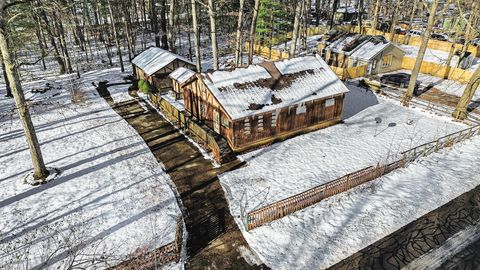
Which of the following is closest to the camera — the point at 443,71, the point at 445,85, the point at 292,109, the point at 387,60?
the point at 292,109

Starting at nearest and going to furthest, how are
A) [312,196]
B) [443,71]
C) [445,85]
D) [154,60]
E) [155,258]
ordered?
[155,258] < [312,196] < [154,60] < [445,85] < [443,71]

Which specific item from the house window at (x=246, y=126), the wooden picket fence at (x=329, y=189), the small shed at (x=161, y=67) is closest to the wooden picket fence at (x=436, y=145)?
the wooden picket fence at (x=329, y=189)

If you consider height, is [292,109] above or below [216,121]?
above

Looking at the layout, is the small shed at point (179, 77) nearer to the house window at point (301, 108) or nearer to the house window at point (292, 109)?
the house window at point (292, 109)

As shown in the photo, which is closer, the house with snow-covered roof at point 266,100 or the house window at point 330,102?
the house with snow-covered roof at point 266,100

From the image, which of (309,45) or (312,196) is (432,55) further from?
(312,196)

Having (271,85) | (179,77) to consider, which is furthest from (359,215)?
(179,77)
